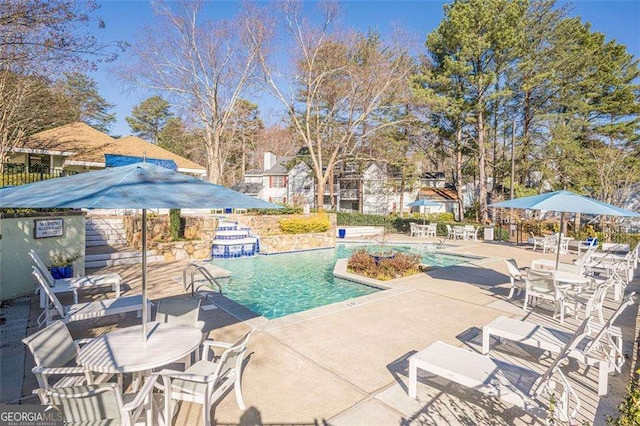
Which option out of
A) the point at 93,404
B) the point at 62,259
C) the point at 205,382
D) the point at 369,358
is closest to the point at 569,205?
the point at 369,358

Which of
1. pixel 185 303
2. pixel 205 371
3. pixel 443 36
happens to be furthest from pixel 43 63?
pixel 443 36

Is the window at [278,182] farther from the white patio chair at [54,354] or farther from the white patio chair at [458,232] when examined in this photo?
the white patio chair at [54,354]

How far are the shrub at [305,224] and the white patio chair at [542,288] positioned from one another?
1118cm

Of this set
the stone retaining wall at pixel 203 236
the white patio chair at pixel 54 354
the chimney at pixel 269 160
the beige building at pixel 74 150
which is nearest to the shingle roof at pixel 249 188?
the chimney at pixel 269 160

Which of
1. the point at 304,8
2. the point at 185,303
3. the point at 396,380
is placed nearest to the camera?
the point at 396,380

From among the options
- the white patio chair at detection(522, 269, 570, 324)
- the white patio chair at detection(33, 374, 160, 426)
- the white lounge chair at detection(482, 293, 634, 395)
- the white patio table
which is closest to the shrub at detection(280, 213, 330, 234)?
the white patio chair at detection(522, 269, 570, 324)

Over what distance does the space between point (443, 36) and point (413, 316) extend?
24282mm

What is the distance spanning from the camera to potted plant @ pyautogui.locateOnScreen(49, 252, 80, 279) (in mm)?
7562

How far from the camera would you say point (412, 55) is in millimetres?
23781

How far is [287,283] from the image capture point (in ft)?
32.8

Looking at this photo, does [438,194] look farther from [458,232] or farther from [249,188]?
[249,188]

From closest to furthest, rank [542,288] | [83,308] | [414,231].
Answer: [83,308], [542,288], [414,231]

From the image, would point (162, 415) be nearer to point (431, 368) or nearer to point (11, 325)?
point (431, 368)

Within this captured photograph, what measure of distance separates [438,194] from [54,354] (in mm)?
35150
